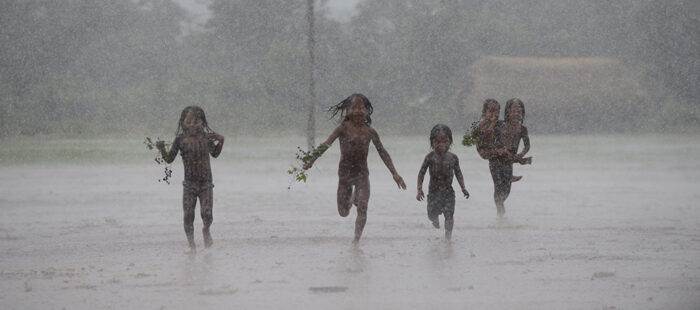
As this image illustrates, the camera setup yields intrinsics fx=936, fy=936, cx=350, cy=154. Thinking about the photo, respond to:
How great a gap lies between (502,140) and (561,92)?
44573mm

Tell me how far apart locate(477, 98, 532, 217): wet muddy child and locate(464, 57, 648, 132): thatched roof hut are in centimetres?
3993

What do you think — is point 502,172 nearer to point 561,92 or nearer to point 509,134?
point 509,134

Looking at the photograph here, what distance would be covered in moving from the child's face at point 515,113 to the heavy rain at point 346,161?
0.39 feet

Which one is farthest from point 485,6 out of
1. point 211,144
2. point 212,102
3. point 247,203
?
point 211,144

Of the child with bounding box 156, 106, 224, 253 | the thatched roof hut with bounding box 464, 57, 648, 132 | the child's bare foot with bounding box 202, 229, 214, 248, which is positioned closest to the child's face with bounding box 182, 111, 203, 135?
the child with bounding box 156, 106, 224, 253

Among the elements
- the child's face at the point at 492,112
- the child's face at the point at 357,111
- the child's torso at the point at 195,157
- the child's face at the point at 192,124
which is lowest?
the child's torso at the point at 195,157

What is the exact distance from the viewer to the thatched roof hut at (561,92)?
5306 centimetres

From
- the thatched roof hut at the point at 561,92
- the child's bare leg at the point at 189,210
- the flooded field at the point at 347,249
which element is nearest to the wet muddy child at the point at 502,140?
the flooded field at the point at 347,249

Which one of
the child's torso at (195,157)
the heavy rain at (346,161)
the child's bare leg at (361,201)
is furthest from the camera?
the child's bare leg at (361,201)

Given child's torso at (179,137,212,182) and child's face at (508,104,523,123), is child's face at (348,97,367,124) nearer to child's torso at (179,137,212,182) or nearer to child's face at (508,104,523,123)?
child's torso at (179,137,212,182)

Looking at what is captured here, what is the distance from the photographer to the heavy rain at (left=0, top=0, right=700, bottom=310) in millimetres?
7242

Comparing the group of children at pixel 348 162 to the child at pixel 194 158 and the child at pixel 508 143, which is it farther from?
the child at pixel 508 143

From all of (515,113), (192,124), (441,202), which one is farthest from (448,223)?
(192,124)

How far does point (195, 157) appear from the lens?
8797mm
